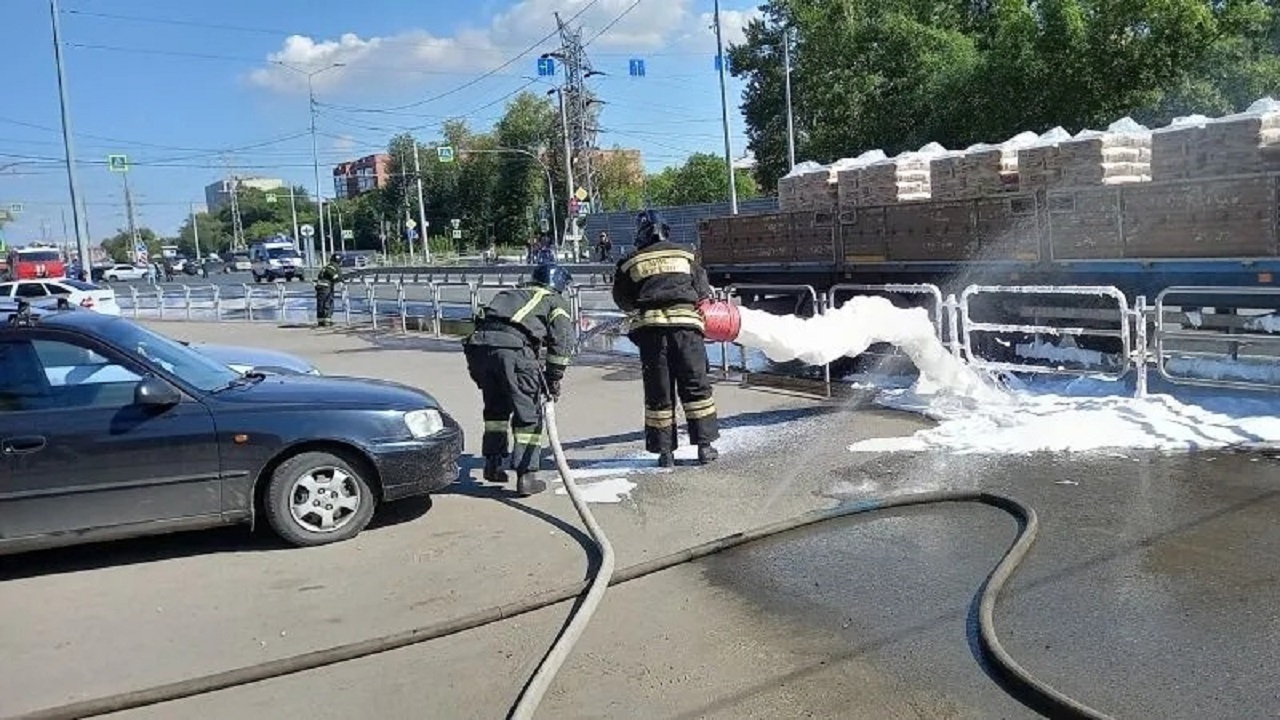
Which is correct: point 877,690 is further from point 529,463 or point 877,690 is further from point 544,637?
point 529,463

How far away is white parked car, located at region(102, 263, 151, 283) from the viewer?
75000 mm

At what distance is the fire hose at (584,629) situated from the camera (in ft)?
13.2

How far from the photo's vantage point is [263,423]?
248 inches

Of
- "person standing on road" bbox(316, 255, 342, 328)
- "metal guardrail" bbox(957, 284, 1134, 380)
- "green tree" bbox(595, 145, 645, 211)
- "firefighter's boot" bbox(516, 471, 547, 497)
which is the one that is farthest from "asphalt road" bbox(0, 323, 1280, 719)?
"green tree" bbox(595, 145, 645, 211)

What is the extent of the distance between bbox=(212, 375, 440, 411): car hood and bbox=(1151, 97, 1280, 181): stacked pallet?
7.27m

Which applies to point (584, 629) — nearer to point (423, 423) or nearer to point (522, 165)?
point (423, 423)

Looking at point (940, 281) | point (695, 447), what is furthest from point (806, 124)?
point (695, 447)

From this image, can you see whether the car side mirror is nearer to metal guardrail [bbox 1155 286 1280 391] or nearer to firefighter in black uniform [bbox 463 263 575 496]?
firefighter in black uniform [bbox 463 263 575 496]

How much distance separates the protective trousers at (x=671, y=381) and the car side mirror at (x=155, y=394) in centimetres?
307

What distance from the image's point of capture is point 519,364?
293 inches

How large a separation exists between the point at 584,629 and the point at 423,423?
2.32 meters

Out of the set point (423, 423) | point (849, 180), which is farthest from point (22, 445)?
point (849, 180)

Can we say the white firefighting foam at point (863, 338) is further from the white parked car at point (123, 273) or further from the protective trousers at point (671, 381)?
the white parked car at point (123, 273)

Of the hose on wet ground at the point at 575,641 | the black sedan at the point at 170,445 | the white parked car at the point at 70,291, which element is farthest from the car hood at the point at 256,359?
the white parked car at the point at 70,291
